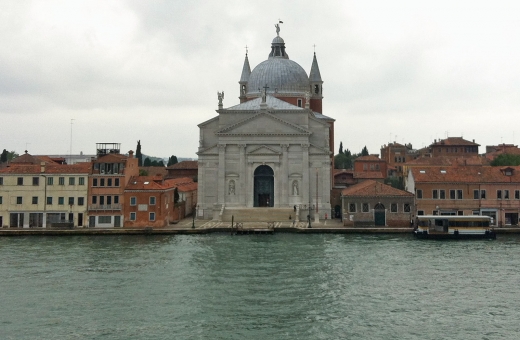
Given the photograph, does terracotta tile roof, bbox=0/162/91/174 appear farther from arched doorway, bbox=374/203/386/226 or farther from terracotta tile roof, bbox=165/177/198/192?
arched doorway, bbox=374/203/386/226

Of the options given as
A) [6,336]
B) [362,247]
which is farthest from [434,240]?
[6,336]

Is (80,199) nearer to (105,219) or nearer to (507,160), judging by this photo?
(105,219)

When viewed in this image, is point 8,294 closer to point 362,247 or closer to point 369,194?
point 362,247

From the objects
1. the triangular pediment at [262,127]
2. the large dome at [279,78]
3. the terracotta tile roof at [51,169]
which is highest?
the large dome at [279,78]

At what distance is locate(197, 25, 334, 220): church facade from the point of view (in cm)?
5081

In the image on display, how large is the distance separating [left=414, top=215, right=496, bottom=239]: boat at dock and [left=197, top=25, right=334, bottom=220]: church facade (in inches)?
458

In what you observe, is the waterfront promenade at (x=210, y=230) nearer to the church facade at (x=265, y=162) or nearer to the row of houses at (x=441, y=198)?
the row of houses at (x=441, y=198)

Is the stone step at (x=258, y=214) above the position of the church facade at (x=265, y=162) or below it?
below

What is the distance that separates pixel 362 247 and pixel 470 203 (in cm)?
1317

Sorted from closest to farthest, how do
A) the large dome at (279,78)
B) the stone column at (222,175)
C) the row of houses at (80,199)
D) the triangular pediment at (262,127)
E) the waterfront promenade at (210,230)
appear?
the waterfront promenade at (210,230) < the row of houses at (80,199) < the triangular pediment at (262,127) < the stone column at (222,175) < the large dome at (279,78)

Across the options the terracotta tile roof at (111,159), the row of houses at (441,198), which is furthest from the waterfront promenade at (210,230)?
the terracotta tile roof at (111,159)

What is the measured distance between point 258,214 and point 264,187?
13.8 feet

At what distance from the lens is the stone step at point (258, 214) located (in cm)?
4788

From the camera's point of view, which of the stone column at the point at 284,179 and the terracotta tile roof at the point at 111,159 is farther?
the stone column at the point at 284,179
